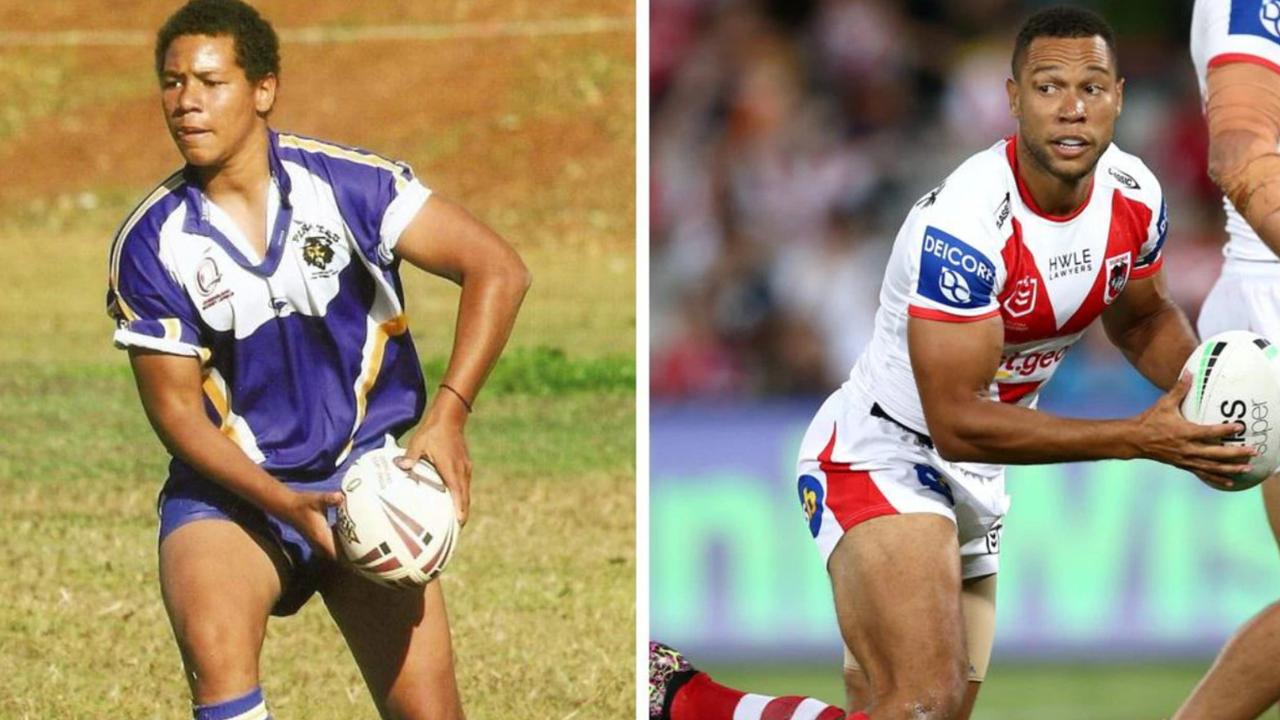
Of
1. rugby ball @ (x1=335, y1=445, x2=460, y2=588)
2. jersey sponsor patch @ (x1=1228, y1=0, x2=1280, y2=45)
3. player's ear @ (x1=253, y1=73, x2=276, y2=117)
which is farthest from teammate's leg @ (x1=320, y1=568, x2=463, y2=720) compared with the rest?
jersey sponsor patch @ (x1=1228, y1=0, x2=1280, y2=45)

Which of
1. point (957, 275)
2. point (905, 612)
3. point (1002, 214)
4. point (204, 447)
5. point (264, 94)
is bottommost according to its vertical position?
point (905, 612)

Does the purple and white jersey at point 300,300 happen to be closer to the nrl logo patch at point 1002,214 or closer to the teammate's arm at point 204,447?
the teammate's arm at point 204,447

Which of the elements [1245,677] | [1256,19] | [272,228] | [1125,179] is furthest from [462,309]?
[1245,677]

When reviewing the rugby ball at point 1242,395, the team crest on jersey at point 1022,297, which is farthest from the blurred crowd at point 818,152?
the rugby ball at point 1242,395

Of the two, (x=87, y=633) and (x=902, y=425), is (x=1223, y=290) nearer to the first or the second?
(x=902, y=425)

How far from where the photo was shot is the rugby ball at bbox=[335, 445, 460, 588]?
459cm

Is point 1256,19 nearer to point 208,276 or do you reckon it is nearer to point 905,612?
point 905,612

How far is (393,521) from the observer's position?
4594mm

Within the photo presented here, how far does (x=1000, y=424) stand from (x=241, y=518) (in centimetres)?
172

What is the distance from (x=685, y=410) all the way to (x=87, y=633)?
2.65m

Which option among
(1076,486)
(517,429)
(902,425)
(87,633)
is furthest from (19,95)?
(902,425)

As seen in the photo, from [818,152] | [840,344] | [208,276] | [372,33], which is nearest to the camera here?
[208,276]

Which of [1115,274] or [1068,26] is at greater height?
[1068,26]

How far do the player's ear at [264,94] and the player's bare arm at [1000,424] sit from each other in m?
1.69
